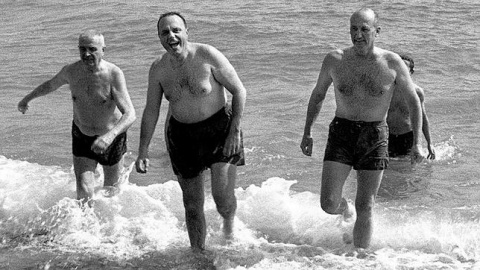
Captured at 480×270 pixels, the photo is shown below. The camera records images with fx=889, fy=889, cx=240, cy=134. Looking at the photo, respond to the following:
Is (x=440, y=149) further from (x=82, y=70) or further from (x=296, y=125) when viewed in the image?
(x=82, y=70)

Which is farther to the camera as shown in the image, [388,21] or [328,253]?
[388,21]

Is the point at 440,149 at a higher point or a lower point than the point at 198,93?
lower

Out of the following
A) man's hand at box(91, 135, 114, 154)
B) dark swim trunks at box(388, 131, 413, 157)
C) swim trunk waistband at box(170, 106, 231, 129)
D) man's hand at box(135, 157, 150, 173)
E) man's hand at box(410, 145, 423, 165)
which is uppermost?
swim trunk waistband at box(170, 106, 231, 129)

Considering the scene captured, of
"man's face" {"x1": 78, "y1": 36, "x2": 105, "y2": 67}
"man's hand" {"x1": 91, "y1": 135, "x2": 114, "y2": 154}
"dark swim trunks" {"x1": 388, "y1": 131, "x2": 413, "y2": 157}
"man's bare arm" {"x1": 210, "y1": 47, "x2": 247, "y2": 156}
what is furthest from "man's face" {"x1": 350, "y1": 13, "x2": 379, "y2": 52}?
"dark swim trunks" {"x1": 388, "y1": 131, "x2": 413, "y2": 157}

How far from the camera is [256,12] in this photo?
18562 millimetres

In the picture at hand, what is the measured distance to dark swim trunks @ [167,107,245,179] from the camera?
6618mm

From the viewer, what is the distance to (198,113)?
21.7 feet

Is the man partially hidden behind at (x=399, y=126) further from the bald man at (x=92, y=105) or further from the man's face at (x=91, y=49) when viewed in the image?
the man's face at (x=91, y=49)

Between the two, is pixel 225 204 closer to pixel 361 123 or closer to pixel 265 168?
pixel 361 123

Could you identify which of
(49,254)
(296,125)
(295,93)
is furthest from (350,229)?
(295,93)

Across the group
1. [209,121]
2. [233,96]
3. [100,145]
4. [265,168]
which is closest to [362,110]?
[233,96]

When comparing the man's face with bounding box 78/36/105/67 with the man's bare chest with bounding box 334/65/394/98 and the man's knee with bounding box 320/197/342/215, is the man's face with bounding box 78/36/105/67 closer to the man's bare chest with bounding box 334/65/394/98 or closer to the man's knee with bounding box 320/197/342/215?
the man's bare chest with bounding box 334/65/394/98

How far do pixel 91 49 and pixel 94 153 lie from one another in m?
0.92

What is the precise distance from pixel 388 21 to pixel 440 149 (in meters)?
7.54
